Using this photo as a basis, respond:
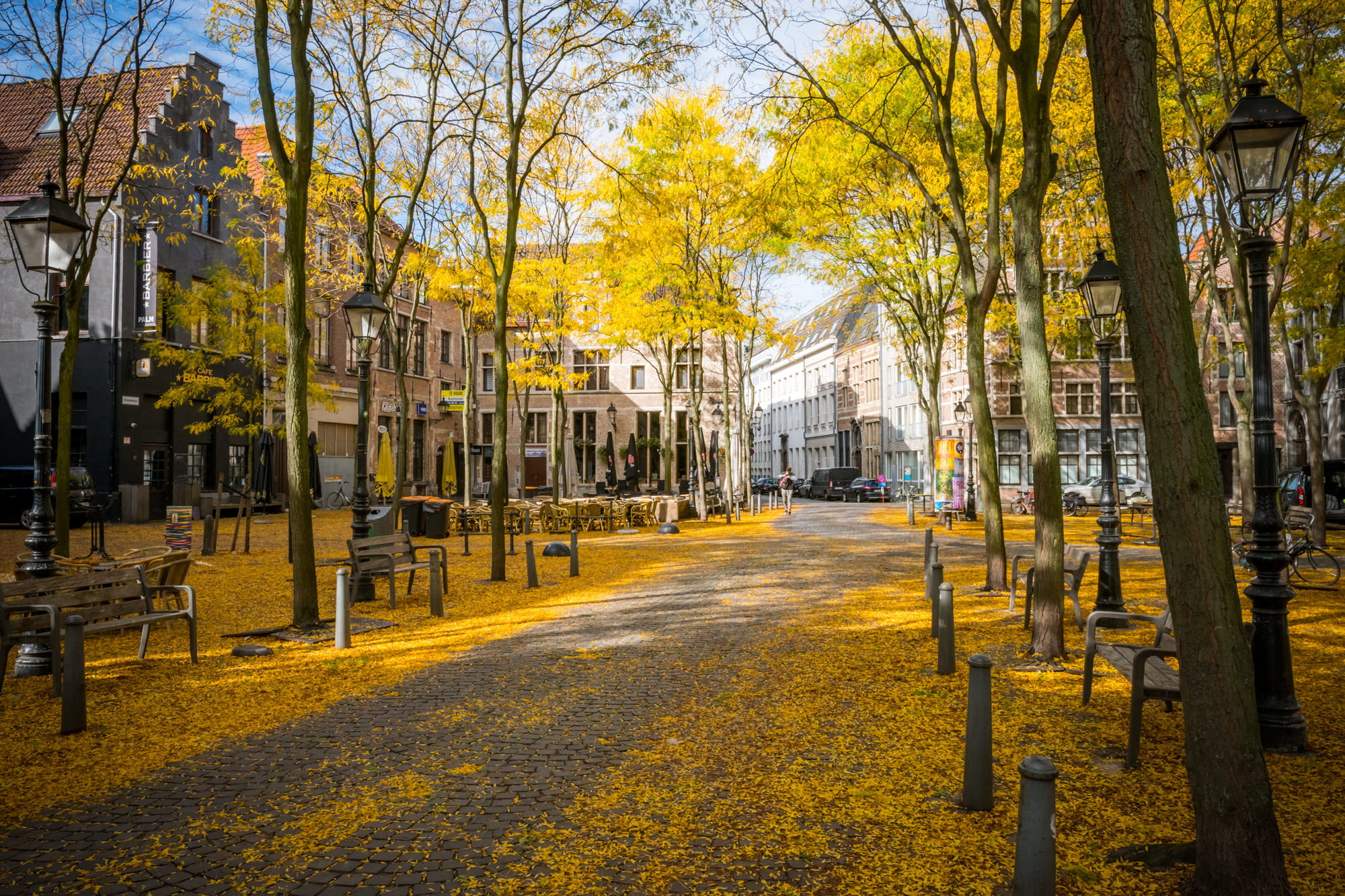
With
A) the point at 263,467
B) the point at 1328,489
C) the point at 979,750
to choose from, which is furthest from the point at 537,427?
the point at 979,750

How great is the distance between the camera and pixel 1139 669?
18.0 feet

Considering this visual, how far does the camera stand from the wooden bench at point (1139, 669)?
5.29 m

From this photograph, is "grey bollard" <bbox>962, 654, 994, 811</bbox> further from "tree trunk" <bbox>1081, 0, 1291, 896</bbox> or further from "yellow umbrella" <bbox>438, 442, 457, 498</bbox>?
"yellow umbrella" <bbox>438, 442, 457, 498</bbox>

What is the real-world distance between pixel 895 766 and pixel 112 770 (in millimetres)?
4658

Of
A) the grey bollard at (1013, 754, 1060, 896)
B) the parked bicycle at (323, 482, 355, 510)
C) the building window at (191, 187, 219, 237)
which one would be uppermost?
the building window at (191, 187, 219, 237)

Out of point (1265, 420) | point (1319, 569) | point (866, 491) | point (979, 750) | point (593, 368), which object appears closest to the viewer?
point (979, 750)

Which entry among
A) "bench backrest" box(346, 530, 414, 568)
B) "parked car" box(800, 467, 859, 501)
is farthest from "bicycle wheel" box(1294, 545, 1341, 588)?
"parked car" box(800, 467, 859, 501)

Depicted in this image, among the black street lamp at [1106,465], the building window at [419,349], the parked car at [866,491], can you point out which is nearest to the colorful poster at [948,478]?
the parked car at [866,491]

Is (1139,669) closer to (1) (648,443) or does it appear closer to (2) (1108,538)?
(2) (1108,538)

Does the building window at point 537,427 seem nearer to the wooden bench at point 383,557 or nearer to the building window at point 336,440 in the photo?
the building window at point 336,440

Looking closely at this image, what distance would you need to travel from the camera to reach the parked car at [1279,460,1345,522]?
2561 centimetres

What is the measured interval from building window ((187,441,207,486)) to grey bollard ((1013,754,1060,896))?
33.4m

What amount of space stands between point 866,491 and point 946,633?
152ft

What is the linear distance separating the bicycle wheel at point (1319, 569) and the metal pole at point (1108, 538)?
4693 millimetres
